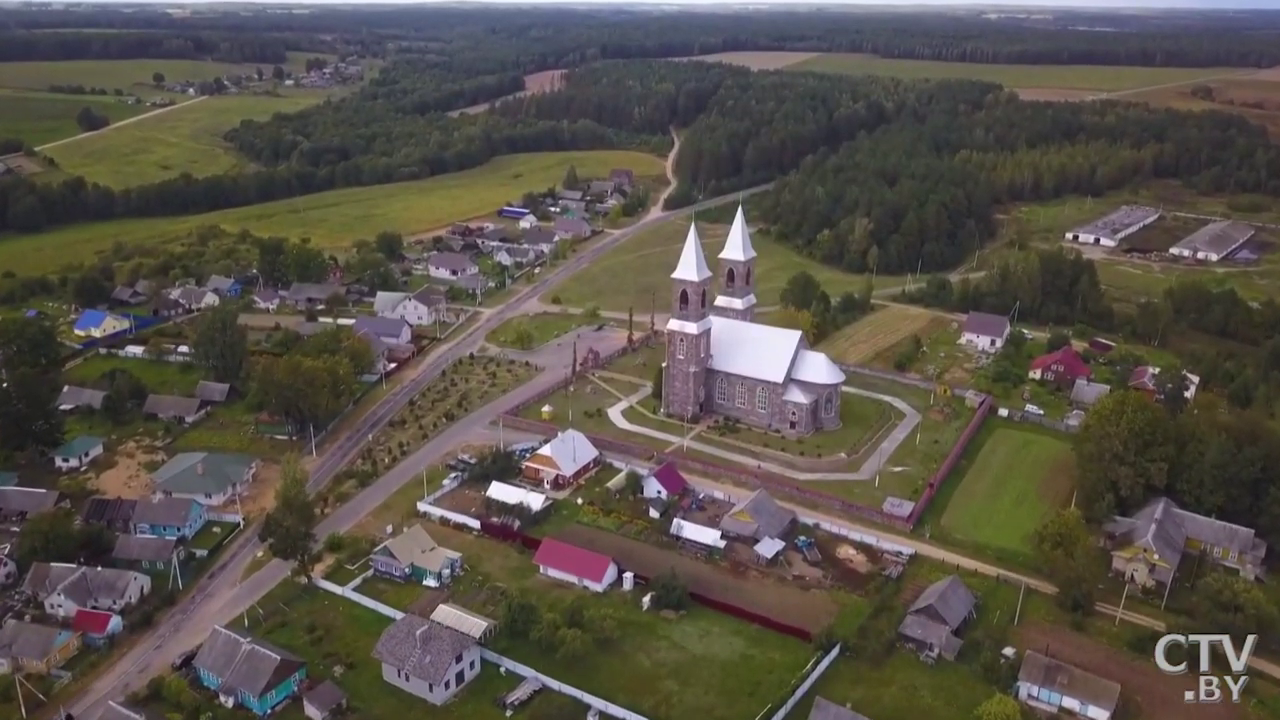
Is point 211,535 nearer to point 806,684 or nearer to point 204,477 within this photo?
point 204,477

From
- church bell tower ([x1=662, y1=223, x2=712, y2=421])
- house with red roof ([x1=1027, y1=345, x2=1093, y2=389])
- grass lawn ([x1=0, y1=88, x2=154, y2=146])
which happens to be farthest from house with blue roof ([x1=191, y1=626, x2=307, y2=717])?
grass lawn ([x1=0, y1=88, x2=154, y2=146])

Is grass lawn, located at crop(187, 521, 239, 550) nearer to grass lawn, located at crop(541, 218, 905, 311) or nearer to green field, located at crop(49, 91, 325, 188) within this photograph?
grass lawn, located at crop(541, 218, 905, 311)

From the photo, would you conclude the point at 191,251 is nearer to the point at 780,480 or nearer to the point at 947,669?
the point at 780,480

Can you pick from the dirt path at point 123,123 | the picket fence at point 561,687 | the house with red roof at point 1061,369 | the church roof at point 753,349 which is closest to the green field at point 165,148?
the dirt path at point 123,123

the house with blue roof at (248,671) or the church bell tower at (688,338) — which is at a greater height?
→ the church bell tower at (688,338)

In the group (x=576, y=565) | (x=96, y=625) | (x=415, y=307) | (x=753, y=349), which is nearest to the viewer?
(x=96, y=625)

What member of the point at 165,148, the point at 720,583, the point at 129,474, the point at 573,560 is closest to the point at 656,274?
the point at 129,474

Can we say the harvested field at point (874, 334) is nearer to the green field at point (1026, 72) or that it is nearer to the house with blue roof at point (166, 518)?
the house with blue roof at point (166, 518)
